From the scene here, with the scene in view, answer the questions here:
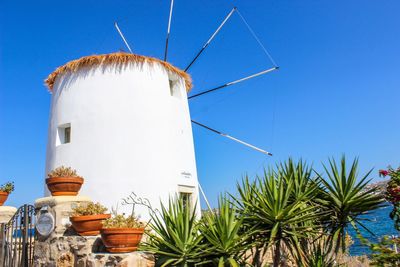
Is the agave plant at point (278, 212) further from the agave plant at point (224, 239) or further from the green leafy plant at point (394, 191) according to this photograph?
the green leafy plant at point (394, 191)

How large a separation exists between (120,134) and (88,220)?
358 centimetres

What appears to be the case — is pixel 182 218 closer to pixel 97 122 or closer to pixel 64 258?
pixel 64 258

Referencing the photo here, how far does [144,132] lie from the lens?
10273 millimetres

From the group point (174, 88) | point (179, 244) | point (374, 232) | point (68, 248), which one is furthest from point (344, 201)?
point (374, 232)

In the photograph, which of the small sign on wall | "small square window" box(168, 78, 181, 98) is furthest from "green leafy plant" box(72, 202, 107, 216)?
"small square window" box(168, 78, 181, 98)

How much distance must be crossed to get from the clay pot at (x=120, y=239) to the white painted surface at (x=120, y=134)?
335 centimetres

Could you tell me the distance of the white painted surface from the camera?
9914 millimetres

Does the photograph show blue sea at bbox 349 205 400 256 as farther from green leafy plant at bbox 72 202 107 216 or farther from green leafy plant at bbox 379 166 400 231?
green leafy plant at bbox 72 202 107 216

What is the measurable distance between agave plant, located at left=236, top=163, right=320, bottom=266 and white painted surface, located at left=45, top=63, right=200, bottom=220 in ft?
12.6

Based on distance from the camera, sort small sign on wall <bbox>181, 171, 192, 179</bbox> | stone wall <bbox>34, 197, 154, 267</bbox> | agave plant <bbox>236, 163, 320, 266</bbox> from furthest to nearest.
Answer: small sign on wall <bbox>181, 171, 192, 179</bbox>
stone wall <bbox>34, 197, 154, 267</bbox>
agave plant <bbox>236, 163, 320, 266</bbox>

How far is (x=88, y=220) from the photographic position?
688 centimetres

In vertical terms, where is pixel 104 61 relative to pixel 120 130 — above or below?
above

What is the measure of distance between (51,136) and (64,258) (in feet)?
16.3

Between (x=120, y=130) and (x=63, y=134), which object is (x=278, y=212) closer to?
(x=120, y=130)
